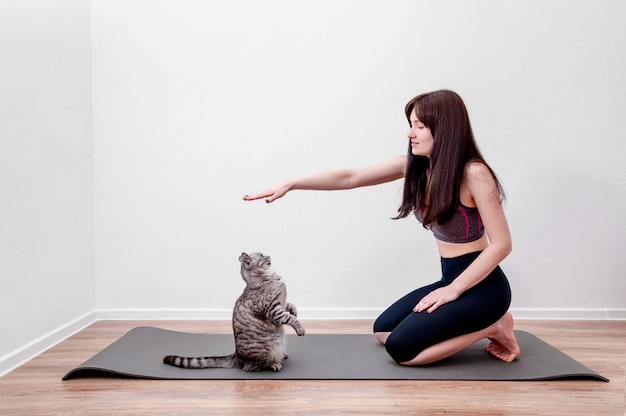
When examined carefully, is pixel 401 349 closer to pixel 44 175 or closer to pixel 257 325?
pixel 257 325

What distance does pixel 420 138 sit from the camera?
2.70 meters

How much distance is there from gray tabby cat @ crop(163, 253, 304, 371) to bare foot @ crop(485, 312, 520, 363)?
898 millimetres

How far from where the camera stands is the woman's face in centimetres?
269

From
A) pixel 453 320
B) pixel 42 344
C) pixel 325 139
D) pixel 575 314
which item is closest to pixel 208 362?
pixel 42 344

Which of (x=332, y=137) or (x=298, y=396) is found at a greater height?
(x=332, y=137)

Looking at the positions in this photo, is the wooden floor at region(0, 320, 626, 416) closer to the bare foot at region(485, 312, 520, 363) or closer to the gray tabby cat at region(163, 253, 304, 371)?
the gray tabby cat at region(163, 253, 304, 371)

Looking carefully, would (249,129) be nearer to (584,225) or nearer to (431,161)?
(431,161)

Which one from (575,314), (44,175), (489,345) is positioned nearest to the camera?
(489,345)

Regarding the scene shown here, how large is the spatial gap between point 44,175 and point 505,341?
2390 mm

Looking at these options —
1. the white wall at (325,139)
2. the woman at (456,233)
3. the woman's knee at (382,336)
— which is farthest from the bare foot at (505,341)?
the white wall at (325,139)

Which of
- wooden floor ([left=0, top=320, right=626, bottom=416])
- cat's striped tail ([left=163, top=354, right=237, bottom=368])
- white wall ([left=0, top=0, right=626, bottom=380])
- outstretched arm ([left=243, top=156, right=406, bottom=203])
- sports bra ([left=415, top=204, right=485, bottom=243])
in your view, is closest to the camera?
wooden floor ([left=0, top=320, right=626, bottom=416])

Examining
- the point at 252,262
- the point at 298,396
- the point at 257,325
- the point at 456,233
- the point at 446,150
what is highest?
the point at 446,150

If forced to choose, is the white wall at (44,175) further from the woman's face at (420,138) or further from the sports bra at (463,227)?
the sports bra at (463,227)

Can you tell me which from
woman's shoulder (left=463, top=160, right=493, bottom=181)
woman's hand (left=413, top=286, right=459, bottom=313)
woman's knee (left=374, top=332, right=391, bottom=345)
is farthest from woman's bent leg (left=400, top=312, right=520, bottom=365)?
woman's shoulder (left=463, top=160, right=493, bottom=181)
